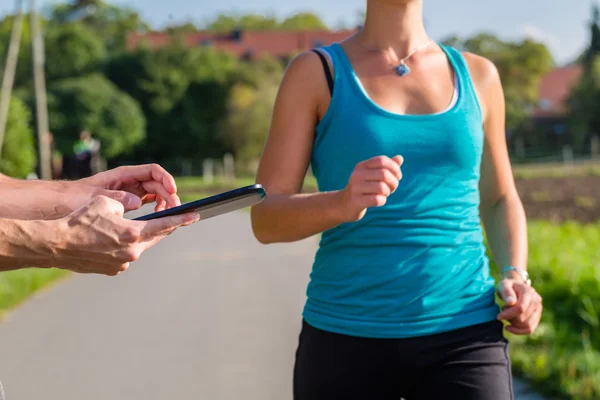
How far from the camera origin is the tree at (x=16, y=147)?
28.3 meters

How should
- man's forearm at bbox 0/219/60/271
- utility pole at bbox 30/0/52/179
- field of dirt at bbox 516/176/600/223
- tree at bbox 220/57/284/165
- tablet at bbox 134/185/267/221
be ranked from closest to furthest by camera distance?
1. man's forearm at bbox 0/219/60/271
2. tablet at bbox 134/185/267/221
3. field of dirt at bbox 516/176/600/223
4. utility pole at bbox 30/0/52/179
5. tree at bbox 220/57/284/165

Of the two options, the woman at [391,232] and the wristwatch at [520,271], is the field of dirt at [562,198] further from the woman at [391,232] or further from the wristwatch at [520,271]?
the woman at [391,232]

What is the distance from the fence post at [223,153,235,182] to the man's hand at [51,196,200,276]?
46.7 m

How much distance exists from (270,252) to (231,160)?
3937cm

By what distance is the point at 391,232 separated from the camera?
2344 mm

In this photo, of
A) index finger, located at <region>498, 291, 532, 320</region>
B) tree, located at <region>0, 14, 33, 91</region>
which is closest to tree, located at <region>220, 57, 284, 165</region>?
tree, located at <region>0, 14, 33, 91</region>

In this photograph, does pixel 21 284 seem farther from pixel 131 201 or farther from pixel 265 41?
pixel 265 41

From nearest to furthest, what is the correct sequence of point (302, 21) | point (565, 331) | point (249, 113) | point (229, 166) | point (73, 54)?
1. point (565, 331)
2. point (229, 166)
3. point (249, 113)
4. point (73, 54)
5. point (302, 21)

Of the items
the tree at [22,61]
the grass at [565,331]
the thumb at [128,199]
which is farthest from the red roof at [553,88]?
the thumb at [128,199]

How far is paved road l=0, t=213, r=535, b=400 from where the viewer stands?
5.70 meters

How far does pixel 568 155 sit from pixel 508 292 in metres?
48.2

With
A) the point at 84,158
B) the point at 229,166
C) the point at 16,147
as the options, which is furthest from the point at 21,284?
the point at 229,166

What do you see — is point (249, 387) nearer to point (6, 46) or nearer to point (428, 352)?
point (428, 352)

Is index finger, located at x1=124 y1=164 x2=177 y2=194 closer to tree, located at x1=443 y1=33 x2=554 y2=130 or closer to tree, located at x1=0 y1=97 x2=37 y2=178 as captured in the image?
tree, located at x1=0 y1=97 x2=37 y2=178
